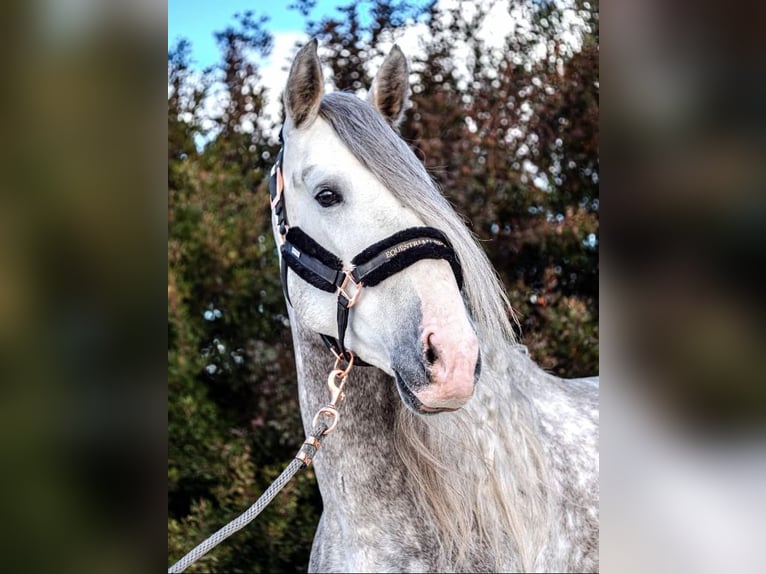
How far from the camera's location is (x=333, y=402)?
1.52 meters

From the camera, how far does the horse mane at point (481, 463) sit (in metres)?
1.69

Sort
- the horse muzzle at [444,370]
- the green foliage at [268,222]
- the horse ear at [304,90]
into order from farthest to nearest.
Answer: the green foliage at [268,222] → the horse ear at [304,90] → the horse muzzle at [444,370]

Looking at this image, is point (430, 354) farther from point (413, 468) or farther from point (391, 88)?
point (391, 88)

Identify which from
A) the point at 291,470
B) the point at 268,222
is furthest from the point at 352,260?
the point at 268,222

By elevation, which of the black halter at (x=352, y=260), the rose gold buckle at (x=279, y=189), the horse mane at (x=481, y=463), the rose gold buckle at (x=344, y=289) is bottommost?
the horse mane at (x=481, y=463)

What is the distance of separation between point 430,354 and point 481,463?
1.76 feet

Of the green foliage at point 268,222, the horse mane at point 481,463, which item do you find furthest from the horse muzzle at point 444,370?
the green foliage at point 268,222

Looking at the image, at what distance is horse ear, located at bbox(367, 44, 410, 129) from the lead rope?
73cm

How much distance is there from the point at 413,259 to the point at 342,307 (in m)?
0.21

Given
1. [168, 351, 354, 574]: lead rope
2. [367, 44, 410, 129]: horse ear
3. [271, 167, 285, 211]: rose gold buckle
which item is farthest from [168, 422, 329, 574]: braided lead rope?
[367, 44, 410, 129]: horse ear

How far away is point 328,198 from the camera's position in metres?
1.58
